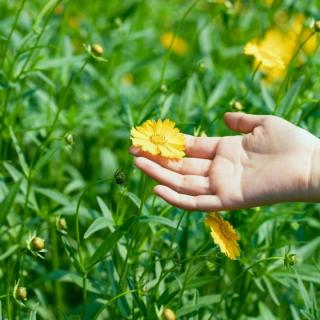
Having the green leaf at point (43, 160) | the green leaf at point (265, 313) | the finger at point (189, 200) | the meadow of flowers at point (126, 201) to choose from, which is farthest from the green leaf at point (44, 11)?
the green leaf at point (265, 313)

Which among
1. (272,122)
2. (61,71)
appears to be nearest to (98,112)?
(61,71)

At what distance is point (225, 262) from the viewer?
5.11 feet

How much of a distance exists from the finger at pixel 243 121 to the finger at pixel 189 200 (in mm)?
193

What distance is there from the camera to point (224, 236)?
120cm

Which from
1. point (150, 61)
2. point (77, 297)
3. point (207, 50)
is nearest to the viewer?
point (77, 297)

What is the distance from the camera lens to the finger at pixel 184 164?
1277mm

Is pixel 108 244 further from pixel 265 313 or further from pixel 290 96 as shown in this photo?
pixel 290 96

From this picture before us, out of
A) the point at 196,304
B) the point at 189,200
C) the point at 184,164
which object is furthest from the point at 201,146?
the point at 196,304

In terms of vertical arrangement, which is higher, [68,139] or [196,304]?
[68,139]

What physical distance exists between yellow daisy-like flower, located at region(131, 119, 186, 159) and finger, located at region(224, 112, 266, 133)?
0.11 metres

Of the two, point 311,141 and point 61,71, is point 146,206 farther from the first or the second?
point 61,71

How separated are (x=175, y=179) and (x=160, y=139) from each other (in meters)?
0.08

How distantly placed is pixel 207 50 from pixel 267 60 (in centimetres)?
81

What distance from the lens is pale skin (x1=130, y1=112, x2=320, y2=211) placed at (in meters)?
1.20
